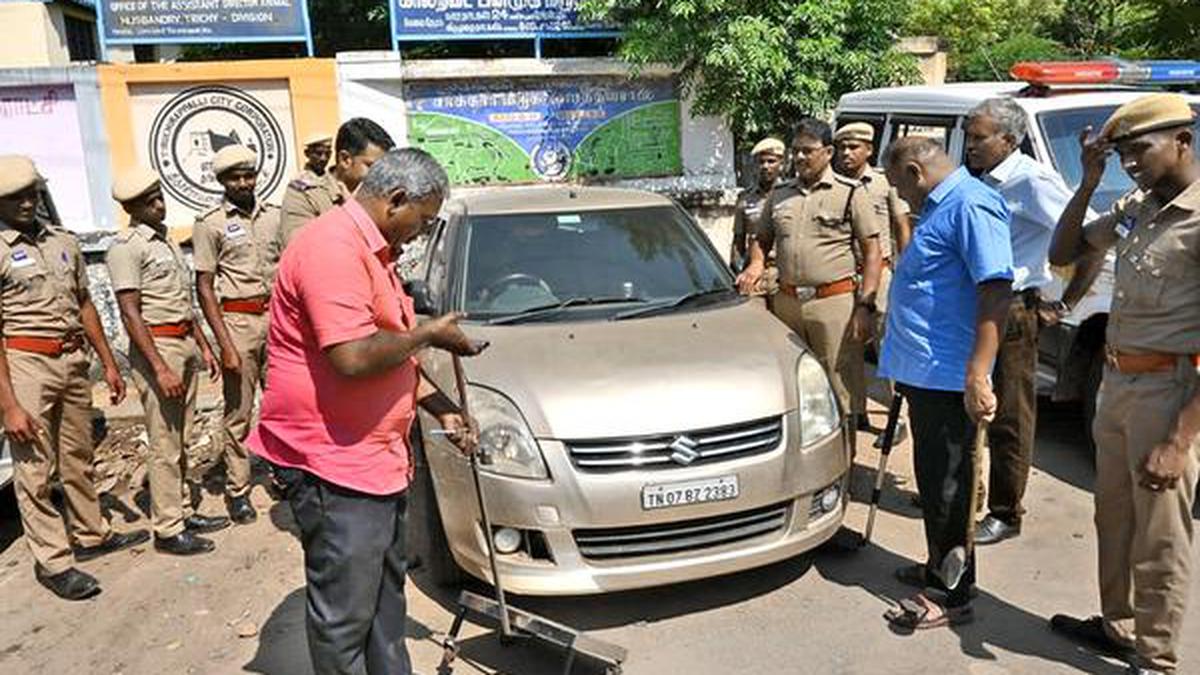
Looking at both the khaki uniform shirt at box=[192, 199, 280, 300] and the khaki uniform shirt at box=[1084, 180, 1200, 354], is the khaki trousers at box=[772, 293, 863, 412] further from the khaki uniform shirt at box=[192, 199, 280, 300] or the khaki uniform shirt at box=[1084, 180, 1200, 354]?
the khaki uniform shirt at box=[192, 199, 280, 300]

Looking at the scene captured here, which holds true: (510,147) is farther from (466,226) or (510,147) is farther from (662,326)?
(662,326)

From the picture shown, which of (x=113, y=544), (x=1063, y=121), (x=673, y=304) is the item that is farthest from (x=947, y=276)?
(x=113, y=544)

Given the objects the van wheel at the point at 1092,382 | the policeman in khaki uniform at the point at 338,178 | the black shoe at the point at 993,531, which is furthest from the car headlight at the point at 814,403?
the policeman in khaki uniform at the point at 338,178

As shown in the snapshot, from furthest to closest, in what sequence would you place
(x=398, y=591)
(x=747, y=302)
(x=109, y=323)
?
(x=109, y=323) → (x=747, y=302) → (x=398, y=591)

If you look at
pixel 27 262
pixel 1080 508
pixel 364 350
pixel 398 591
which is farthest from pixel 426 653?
pixel 1080 508

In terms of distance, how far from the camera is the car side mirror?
4.34 metres

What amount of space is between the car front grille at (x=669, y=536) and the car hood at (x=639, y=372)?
1.19ft

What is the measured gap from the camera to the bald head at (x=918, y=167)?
11.8 ft

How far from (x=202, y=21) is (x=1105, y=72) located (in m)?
7.35

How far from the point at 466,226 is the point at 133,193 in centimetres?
151

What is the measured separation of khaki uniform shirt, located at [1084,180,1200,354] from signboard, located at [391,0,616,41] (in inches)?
276

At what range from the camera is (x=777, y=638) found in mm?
3598

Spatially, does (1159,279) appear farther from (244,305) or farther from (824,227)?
(244,305)

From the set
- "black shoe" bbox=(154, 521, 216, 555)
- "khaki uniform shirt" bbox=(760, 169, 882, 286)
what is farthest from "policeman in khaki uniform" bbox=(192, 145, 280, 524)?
"khaki uniform shirt" bbox=(760, 169, 882, 286)
